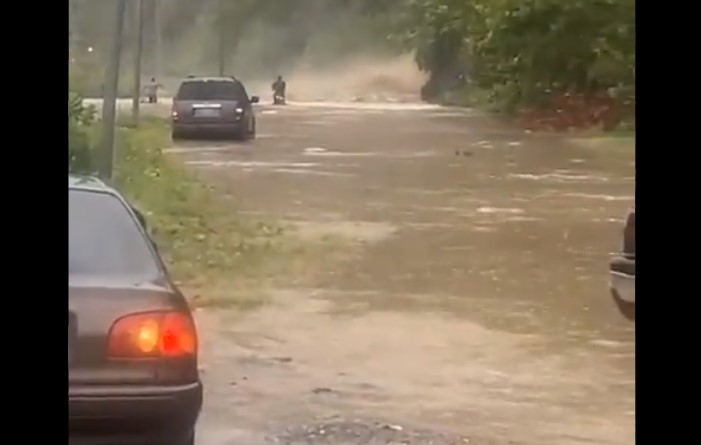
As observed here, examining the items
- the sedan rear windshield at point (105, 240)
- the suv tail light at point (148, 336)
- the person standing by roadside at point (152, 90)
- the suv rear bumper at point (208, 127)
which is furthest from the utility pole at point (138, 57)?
the suv tail light at point (148, 336)

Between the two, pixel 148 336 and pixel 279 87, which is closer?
pixel 148 336

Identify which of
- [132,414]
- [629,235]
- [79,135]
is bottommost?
[132,414]

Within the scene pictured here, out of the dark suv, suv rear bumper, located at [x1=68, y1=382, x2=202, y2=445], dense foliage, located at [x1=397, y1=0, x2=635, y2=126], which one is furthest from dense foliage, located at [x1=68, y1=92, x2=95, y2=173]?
dense foliage, located at [x1=397, y1=0, x2=635, y2=126]

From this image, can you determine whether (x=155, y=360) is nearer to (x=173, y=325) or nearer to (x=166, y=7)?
(x=173, y=325)

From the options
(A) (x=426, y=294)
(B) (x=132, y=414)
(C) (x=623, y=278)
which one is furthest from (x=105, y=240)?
(C) (x=623, y=278)

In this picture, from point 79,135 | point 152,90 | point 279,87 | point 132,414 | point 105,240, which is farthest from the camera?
point 279,87

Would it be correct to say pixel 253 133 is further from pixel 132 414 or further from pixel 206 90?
pixel 132 414
